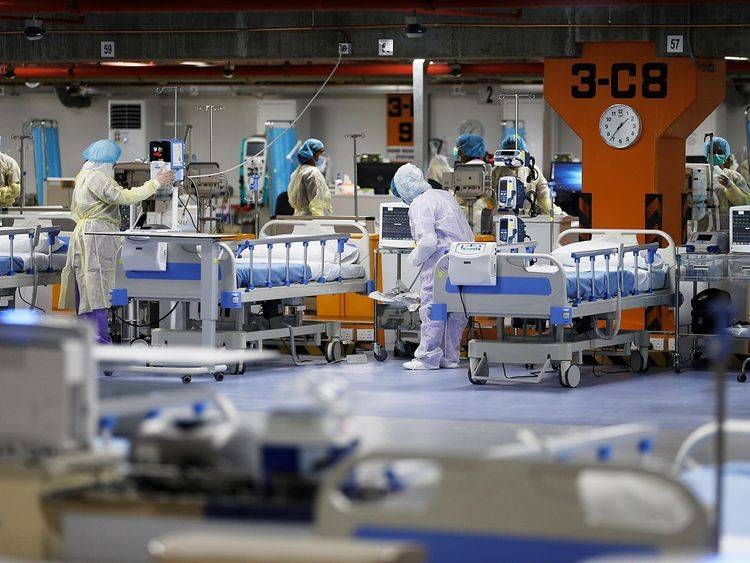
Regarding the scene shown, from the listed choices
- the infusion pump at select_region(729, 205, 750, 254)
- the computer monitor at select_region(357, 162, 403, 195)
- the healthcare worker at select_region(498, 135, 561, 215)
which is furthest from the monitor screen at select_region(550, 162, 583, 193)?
the infusion pump at select_region(729, 205, 750, 254)

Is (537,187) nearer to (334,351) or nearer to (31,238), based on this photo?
(334,351)

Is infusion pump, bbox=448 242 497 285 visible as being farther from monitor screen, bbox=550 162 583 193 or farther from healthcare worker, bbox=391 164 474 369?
monitor screen, bbox=550 162 583 193

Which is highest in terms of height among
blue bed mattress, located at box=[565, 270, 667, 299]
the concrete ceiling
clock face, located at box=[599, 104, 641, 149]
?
the concrete ceiling

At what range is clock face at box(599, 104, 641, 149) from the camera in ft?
38.2

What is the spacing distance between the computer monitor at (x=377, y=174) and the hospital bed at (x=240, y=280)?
21.5 ft

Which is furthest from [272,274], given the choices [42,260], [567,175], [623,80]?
[567,175]

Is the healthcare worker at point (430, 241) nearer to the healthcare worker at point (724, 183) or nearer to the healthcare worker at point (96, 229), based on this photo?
the healthcare worker at point (96, 229)

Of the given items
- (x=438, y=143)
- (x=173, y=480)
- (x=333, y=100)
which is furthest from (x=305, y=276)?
(x=333, y=100)

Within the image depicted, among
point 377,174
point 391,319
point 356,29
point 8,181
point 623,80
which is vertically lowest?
point 391,319

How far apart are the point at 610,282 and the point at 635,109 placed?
2.22m

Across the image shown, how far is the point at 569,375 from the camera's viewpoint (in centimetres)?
973

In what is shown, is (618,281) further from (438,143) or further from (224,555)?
(438,143)

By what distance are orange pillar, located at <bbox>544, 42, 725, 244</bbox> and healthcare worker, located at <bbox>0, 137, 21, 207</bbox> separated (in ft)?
17.3

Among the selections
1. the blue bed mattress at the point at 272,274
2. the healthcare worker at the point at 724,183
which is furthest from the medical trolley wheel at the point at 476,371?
the healthcare worker at the point at 724,183
